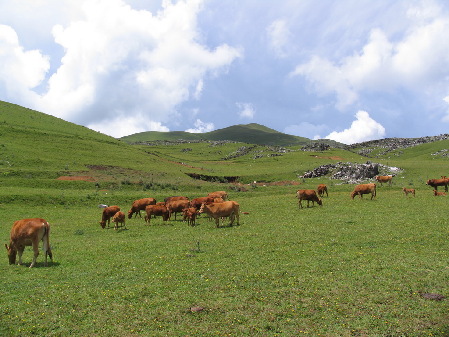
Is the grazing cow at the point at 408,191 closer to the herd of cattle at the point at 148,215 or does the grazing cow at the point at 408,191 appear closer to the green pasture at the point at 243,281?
the herd of cattle at the point at 148,215

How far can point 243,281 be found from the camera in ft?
42.9

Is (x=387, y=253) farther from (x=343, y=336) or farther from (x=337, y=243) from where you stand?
(x=343, y=336)

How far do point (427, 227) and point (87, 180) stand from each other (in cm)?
4711

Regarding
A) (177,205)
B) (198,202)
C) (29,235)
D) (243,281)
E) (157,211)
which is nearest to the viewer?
(243,281)

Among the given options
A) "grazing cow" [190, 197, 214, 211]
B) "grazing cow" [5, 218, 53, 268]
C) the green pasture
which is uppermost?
"grazing cow" [190, 197, 214, 211]

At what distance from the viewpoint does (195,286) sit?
12742mm

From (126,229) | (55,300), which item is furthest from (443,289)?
(126,229)

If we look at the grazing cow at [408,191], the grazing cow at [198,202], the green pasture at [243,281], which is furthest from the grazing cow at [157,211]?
the grazing cow at [408,191]

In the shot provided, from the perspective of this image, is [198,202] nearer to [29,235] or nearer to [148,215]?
[148,215]

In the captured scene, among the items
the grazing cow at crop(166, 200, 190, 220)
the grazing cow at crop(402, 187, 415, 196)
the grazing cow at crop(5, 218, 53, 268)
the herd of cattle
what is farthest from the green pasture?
the grazing cow at crop(402, 187, 415, 196)

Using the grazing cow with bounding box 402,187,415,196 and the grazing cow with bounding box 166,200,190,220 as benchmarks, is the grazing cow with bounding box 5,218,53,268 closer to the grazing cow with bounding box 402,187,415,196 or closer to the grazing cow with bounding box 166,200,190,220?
the grazing cow with bounding box 166,200,190,220

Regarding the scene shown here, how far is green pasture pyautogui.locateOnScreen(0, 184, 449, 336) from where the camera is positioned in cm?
977

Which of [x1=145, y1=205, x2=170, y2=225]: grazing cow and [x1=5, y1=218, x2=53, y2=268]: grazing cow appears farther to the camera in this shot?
[x1=145, y1=205, x2=170, y2=225]: grazing cow

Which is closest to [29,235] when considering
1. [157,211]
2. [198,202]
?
[157,211]
